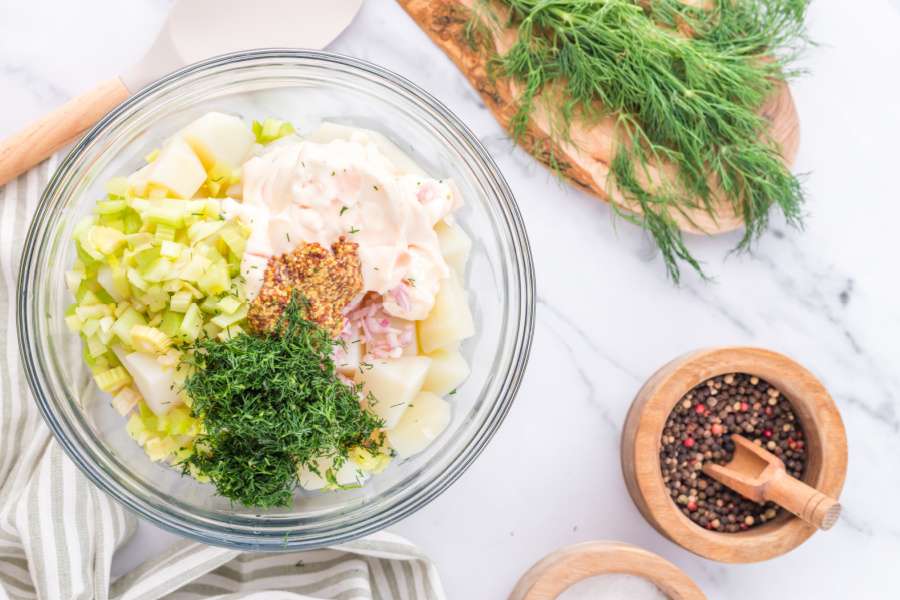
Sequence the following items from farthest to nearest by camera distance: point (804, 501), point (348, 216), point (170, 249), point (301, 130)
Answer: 1. point (804, 501)
2. point (301, 130)
3. point (348, 216)
4. point (170, 249)

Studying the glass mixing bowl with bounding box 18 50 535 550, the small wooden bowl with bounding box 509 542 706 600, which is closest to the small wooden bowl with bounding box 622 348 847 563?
the small wooden bowl with bounding box 509 542 706 600

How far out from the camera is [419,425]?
168 centimetres

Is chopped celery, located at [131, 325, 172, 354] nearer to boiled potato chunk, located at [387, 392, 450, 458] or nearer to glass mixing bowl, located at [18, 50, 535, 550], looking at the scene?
glass mixing bowl, located at [18, 50, 535, 550]

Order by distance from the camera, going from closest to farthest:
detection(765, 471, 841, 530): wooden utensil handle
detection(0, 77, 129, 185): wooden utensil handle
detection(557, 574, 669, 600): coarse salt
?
detection(0, 77, 129, 185): wooden utensil handle, detection(765, 471, 841, 530): wooden utensil handle, detection(557, 574, 669, 600): coarse salt

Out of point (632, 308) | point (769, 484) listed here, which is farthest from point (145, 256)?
point (769, 484)

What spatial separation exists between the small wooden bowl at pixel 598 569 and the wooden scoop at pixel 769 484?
0.26 m

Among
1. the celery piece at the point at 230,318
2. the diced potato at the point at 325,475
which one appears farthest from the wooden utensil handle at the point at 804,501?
the celery piece at the point at 230,318

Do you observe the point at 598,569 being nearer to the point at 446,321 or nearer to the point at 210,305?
the point at 446,321

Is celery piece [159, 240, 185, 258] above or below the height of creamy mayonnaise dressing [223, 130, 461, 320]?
above

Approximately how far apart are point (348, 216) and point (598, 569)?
1003 millimetres

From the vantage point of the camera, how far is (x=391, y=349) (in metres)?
1.60

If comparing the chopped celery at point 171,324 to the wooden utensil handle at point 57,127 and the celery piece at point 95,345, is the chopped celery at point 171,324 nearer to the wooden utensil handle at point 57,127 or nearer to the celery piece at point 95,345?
the celery piece at point 95,345

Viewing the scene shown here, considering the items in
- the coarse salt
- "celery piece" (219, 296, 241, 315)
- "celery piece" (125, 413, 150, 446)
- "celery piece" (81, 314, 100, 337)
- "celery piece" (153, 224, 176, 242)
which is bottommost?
the coarse salt

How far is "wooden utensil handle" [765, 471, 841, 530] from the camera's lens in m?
1.89
